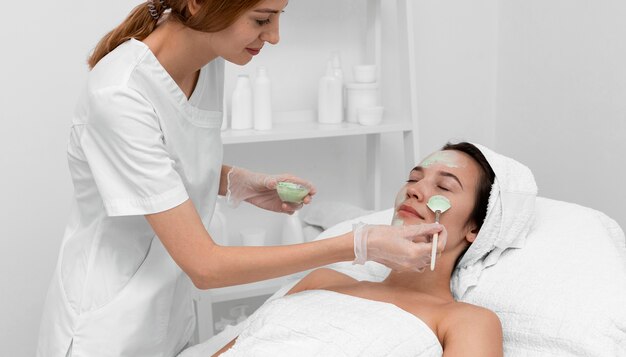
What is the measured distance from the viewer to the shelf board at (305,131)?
7.67 feet

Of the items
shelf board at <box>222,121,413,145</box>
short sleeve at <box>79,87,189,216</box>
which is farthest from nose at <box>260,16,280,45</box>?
shelf board at <box>222,121,413,145</box>

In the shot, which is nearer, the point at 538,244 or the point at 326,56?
the point at 538,244

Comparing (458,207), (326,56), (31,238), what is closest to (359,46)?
(326,56)

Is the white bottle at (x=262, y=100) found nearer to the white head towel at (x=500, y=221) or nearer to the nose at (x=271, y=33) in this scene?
the white head towel at (x=500, y=221)

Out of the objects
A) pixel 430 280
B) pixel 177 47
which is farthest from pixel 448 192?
pixel 177 47

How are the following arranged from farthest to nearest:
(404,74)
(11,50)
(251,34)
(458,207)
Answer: (404,74) → (11,50) → (458,207) → (251,34)

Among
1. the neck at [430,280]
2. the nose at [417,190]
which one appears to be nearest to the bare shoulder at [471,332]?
the neck at [430,280]

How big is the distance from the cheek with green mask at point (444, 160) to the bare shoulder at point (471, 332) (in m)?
0.36

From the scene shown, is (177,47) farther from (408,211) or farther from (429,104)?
(429,104)

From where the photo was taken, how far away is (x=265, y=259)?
1.35m

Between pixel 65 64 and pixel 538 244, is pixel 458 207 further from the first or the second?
pixel 65 64

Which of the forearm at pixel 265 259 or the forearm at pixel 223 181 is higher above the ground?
the forearm at pixel 223 181

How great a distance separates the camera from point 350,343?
140 centimetres

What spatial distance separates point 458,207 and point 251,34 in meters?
0.65
